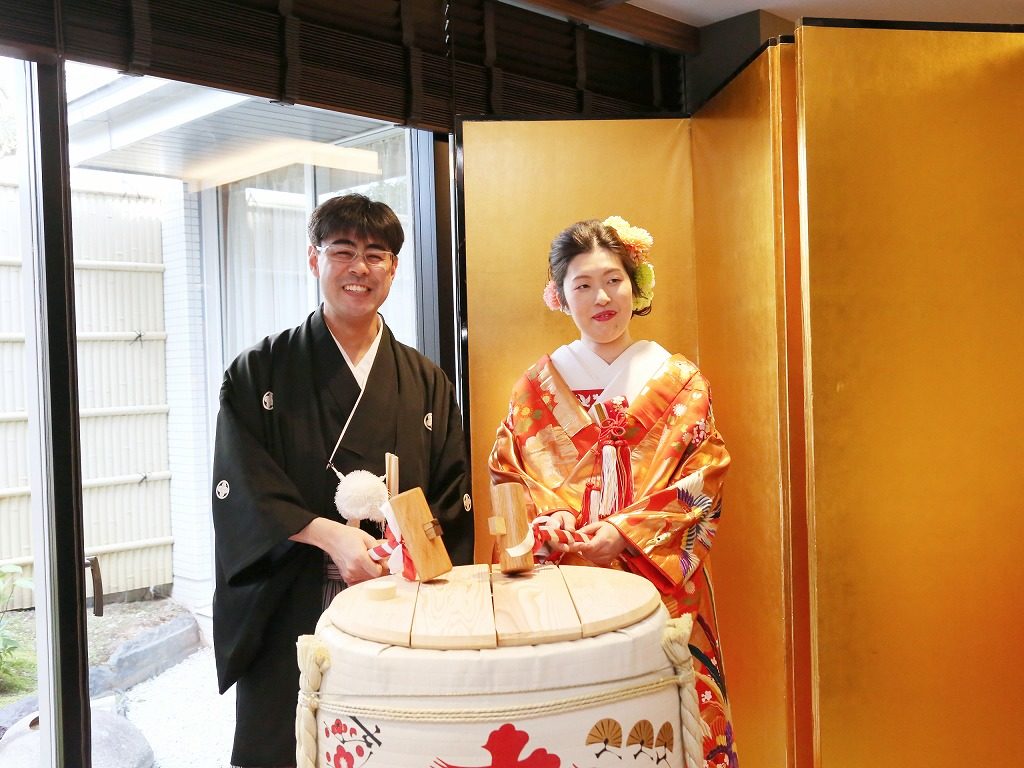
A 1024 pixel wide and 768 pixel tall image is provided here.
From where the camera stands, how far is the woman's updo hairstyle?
2.47m

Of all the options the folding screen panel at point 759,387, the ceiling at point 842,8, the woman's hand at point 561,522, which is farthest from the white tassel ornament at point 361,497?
the ceiling at point 842,8

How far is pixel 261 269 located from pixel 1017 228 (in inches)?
85.4

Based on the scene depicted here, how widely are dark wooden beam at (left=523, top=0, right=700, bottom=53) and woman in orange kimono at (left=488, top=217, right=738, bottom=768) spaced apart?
1.23 meters

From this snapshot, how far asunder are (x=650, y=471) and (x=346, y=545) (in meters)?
0.78

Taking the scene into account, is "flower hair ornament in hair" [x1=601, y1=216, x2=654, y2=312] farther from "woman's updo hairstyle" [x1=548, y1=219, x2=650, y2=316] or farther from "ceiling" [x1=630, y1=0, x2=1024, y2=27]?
"ceiling" [x1=630, y1=0, x2=1024, y2=27]

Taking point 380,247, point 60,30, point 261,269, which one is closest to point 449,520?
point 380,247

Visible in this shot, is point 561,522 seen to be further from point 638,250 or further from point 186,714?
point 186,714

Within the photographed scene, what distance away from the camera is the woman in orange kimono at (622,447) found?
2.18m

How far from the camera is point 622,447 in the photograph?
7.68 feet

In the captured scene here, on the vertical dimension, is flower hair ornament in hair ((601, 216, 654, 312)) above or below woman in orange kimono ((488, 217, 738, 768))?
above

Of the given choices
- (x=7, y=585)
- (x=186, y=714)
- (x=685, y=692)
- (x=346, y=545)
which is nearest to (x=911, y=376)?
(x=685, y=692)

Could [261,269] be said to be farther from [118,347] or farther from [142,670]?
[142,670]

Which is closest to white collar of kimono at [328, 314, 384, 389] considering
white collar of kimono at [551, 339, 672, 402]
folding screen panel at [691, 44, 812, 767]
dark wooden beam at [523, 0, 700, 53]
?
white collar of kimono at [551, 339, 672, 402]

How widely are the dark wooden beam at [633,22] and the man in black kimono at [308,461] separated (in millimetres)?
1511
